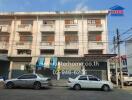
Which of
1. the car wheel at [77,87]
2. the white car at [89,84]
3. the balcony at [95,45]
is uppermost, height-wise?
the balcony at [95,45]

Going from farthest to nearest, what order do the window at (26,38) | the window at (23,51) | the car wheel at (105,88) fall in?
the window at (26,38) < the window at (23,51) < the car wheel at (105,88)

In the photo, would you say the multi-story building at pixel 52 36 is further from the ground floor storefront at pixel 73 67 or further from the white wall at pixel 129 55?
the white wall at pixel 129 55

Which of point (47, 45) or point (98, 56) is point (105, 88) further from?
point (47, 45)

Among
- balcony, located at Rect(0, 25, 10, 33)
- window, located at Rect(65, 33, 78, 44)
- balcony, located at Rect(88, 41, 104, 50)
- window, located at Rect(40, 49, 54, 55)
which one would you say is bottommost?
window, located at Rect(40, 49, 54, 55)

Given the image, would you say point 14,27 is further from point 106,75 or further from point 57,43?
point 106,75

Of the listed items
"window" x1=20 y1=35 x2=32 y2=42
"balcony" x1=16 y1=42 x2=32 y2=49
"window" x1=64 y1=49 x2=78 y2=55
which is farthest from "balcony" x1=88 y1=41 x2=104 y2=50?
"window" x1=20 y1=35 x2=32 y2=42

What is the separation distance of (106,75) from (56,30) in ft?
35.6

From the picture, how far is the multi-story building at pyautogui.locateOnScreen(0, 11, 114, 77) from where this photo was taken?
36.5 metres

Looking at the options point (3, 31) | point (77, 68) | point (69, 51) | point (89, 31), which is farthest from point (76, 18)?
point (3, 31)

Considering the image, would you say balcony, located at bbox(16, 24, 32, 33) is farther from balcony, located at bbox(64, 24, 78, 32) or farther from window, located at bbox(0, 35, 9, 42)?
balcony, located at bbox(64, 24, 78, 32)

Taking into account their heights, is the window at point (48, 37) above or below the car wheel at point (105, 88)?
above

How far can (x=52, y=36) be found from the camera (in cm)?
3766

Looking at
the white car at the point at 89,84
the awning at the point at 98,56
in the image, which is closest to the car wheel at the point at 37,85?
the white car at the point at 89,84

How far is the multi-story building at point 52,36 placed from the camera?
36.5m
